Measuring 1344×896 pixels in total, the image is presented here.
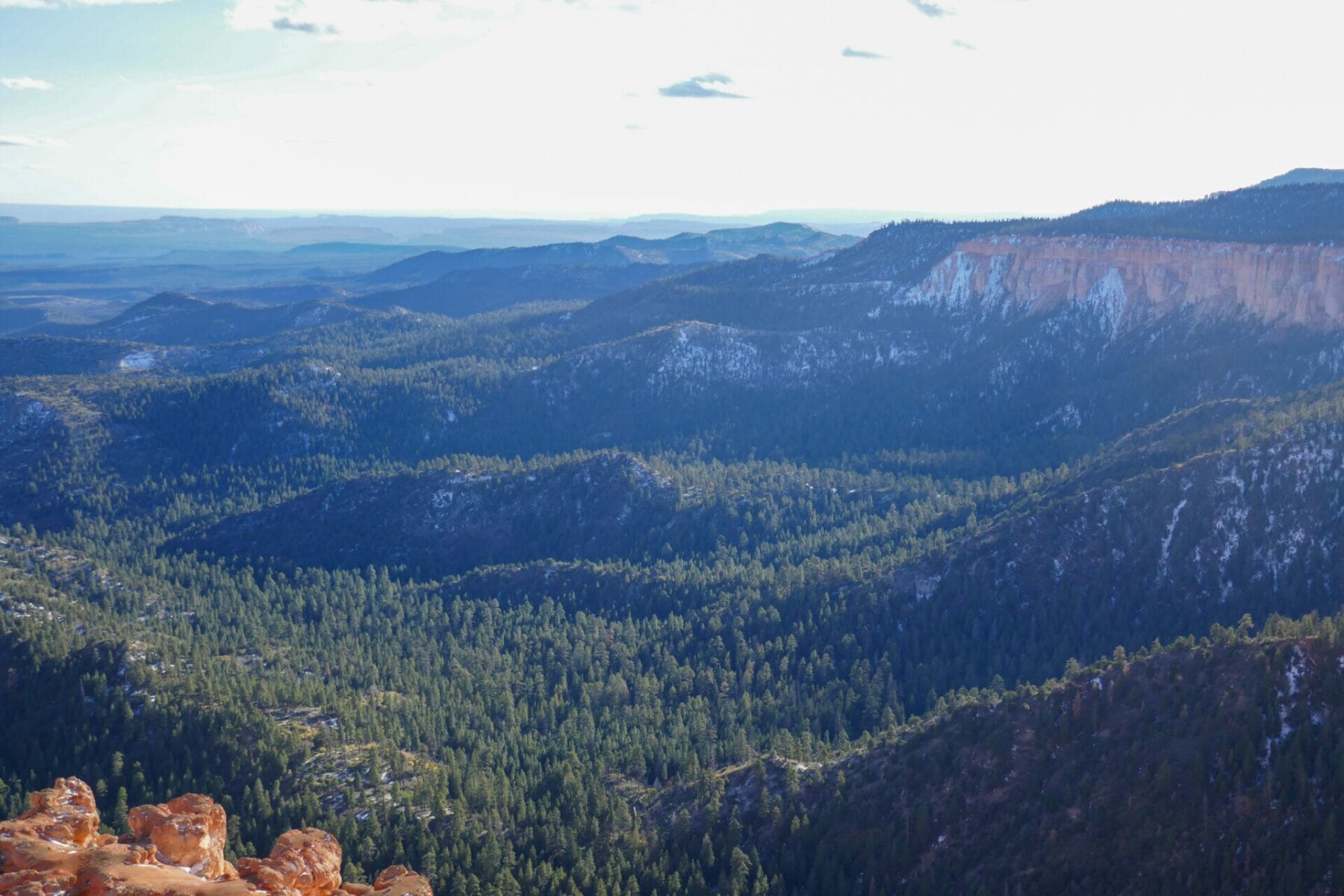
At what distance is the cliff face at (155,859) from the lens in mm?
64250

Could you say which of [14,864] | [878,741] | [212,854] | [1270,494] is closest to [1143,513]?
[1270,494]

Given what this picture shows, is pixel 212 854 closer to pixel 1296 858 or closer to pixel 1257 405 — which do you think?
pixel 1296 858

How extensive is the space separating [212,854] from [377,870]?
104ft

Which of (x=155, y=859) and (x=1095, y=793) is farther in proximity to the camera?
(x=1095, y=793)

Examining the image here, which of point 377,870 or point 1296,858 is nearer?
point 1296,858

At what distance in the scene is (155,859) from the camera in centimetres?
6869

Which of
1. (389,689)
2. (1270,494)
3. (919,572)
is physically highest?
(1270,494)

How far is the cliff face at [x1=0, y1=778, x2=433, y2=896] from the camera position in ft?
211

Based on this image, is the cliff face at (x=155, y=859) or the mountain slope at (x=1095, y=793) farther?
the mountain slope at (x=1095, y=793)

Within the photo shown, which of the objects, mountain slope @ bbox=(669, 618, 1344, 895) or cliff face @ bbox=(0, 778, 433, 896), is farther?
mountain slope @ bbox=(669, 618, 1344, 895)

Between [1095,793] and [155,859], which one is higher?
[155,859]

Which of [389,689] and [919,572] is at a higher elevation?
[919,572]

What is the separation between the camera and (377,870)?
101250 millimetres

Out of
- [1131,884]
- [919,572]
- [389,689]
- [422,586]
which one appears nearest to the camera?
[1131,884]
